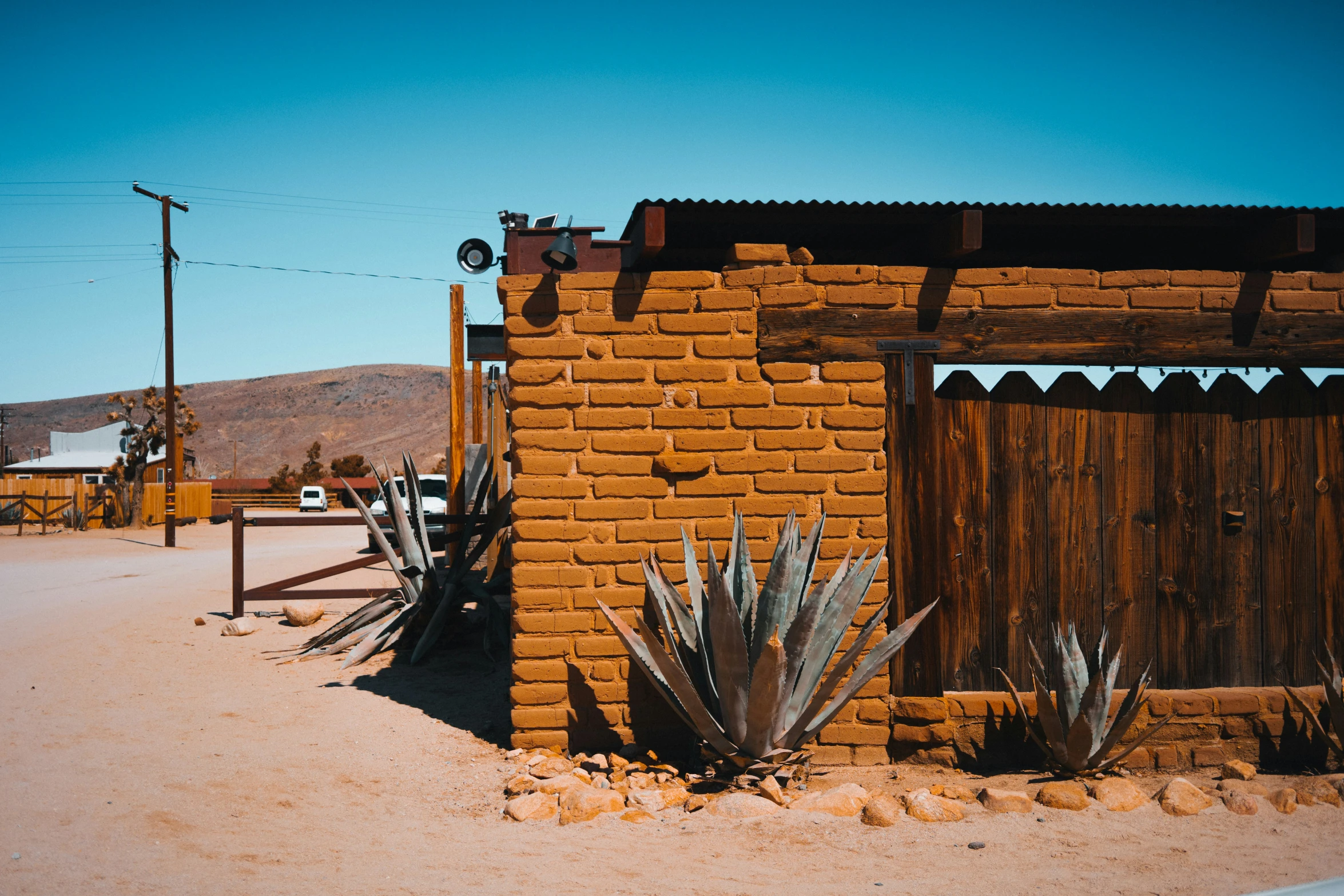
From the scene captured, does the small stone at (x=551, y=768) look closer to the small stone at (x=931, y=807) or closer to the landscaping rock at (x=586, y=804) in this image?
the landscaping rock at (x=586, y=804)

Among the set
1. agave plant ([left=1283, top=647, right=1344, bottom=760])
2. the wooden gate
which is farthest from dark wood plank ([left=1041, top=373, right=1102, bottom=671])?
agave plant ([left=1283, top=647, right=1344, bottom=760])

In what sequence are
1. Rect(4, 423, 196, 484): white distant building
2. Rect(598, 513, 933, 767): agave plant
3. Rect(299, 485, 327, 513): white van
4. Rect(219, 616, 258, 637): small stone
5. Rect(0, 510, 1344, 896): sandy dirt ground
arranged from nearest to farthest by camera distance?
1. Rect(0, 510, 1344, 896): sandy dirt ground
2. Rect(598, 513, 933, 767): agave plant
3. Rect(219, 616, 258, 637): small stone
4. Rect(299, 485, 327, 513): white van
5. Rect(4, 423, 196, 484): white distant building

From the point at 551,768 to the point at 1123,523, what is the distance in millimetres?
3092

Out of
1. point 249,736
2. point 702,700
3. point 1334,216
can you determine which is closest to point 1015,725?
point 702,700

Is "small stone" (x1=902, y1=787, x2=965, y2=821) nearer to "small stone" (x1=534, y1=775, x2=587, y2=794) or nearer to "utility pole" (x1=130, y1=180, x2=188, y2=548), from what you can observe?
"small stone" (x1=534, y1=775, x2=587, y2=794)

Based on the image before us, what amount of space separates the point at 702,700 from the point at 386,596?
12.1ft

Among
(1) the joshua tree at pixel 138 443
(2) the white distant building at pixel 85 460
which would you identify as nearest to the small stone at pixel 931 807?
(1) the joshua tree at pixel 138 443

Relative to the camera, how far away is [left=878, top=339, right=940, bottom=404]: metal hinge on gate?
4238 mm

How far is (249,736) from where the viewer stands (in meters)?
4.50

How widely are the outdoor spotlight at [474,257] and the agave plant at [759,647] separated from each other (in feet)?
10.9

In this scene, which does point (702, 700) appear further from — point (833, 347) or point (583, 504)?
point (833, 347)

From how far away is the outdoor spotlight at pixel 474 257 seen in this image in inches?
250

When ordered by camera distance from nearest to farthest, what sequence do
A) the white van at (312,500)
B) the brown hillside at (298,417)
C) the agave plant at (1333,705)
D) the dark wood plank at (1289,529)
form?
the agave plant at (1333,705) → the dark wood plank at (1289,529) → the white van at (312,500) → the brown hillside at (298,417)

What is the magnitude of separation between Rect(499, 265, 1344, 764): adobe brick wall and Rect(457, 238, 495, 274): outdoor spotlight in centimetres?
225
